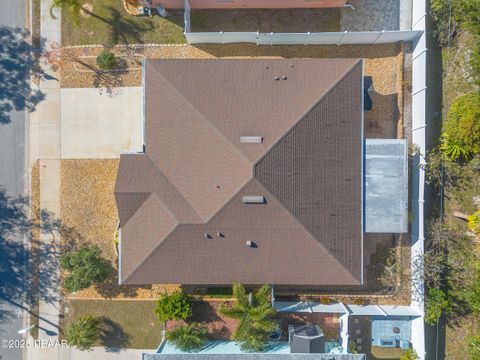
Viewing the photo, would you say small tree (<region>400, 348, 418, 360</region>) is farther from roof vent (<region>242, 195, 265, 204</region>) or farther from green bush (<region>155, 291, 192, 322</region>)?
roof vent (<region>242, 195, 265, 204</region>)

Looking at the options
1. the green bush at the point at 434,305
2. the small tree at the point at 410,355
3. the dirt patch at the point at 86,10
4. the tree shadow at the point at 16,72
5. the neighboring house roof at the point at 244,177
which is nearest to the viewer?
the neighboring house roof at the point at 244,177

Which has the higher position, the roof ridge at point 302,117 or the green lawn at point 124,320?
the roof ridge at point 302,117

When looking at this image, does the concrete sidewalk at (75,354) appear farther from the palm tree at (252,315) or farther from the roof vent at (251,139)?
the roof vent at (251,139)

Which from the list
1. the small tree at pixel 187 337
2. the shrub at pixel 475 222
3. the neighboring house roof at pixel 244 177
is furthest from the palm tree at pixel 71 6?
the shrub at pixel 475 222

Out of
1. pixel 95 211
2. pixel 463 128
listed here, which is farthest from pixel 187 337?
pixel 463 128

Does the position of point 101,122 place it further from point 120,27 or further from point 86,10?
point 86,10

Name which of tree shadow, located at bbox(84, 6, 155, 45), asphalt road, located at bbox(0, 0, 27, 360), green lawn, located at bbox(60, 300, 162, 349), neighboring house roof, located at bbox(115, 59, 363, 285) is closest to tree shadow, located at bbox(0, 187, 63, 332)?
asphalt road, located at bbox(0, 0, 27, 360)
